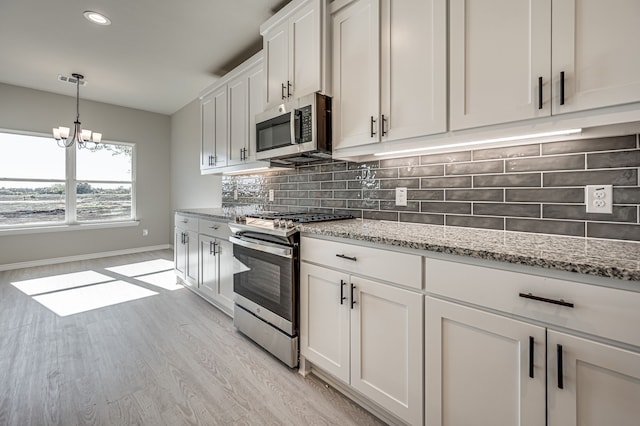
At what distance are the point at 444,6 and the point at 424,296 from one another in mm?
1382

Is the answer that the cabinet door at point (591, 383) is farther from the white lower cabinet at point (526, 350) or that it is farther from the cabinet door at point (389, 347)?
the cabinet door at point (389, 347)

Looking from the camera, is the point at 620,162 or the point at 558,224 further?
the point at 558,224

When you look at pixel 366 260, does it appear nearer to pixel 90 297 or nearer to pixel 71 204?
pixel 90 297

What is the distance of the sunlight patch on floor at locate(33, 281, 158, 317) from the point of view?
2.95m

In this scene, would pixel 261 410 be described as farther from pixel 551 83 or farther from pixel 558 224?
pixel 551 83

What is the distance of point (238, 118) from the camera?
121 inches

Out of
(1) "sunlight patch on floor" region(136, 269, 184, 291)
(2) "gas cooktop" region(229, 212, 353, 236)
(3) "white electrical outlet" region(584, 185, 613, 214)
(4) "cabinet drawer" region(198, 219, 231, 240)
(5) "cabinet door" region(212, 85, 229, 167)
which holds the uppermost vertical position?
(5) "cabinet door" region(212, 85, 229, 167)

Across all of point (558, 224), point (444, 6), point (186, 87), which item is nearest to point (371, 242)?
point (558, 224)

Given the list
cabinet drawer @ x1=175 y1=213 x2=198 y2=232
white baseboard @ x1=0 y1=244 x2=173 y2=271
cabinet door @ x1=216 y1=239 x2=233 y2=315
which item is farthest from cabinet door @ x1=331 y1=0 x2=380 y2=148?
white baseboard @ x1=0 y1=244 x2=173 y2=271

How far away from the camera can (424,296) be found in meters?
1.22

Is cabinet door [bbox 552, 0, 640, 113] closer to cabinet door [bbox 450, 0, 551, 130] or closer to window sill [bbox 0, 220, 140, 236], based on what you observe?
cabinet door [bbox 450, 0, 551, 130]

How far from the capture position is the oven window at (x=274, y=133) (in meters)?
2.19

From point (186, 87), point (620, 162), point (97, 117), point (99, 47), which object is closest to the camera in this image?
point (620, 162)

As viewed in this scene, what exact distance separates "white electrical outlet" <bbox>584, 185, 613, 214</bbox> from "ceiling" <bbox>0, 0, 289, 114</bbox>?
8.39 feet
